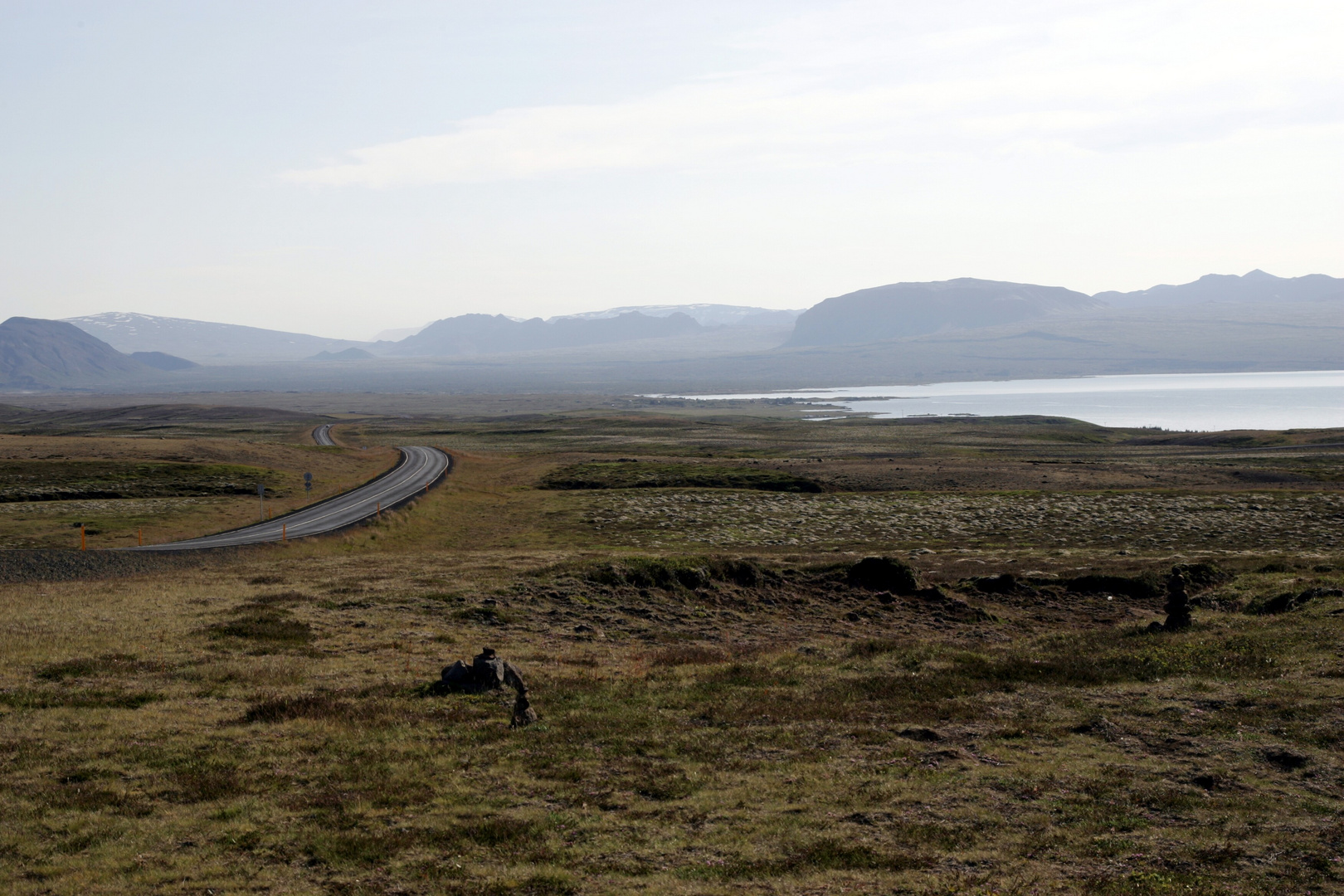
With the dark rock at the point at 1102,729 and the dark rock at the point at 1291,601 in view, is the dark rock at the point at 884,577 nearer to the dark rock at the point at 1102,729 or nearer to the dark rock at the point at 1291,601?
the dark rock at the point at 1291,601

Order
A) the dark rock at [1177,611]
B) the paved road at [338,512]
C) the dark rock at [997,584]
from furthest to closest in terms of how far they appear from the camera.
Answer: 1. the paved road at [338,512]
2. the dark rock at [997,584]
3. the dark rock at [1177,611]

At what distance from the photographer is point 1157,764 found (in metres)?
15.9

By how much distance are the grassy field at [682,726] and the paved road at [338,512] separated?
5.01 metres

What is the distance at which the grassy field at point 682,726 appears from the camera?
12.1 m

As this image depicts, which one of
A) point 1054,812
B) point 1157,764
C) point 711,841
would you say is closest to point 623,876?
point 711,841

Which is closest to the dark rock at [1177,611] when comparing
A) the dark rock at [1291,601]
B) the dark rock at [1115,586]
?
the dark rock at [1291,601]

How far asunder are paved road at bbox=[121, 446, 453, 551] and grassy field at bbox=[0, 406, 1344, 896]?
501 centimetres

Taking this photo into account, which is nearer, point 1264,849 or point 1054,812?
point 1264,849

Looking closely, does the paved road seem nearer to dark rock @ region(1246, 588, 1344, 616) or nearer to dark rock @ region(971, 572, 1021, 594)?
dark rock @ region(971, 572, 1021, 594)

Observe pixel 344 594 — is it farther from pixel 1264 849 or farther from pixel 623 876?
pixel 1264 849

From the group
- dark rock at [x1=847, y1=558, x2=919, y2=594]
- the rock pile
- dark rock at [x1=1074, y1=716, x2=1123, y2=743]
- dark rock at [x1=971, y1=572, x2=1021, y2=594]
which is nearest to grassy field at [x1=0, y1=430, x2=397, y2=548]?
the rock pile

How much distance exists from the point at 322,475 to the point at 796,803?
8755 centimetres

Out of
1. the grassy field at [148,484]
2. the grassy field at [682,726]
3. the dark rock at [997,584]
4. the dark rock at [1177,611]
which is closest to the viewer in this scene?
the grassy field at [682,726]

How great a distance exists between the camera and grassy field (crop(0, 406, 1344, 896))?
12078mm
